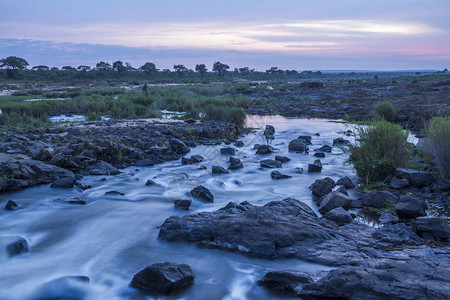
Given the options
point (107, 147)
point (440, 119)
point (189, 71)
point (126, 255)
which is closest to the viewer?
point (126, 255)

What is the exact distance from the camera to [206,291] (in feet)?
14.9

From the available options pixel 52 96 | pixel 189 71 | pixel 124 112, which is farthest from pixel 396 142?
pixel 189 71

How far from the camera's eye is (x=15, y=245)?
234 inches

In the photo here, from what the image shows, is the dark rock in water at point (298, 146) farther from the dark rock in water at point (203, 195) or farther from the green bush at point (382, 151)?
the dark rock in water at point (203, 195)

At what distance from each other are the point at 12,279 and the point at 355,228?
5119 mm

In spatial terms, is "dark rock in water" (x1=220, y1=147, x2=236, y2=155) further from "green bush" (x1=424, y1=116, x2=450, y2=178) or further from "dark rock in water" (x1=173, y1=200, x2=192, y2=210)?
"green bush" (x1=424, y1=116, x2=450, y2=178)

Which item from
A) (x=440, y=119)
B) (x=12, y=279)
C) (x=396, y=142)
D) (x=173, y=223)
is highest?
(x=440, y=119)

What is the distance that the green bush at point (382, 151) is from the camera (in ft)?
27.8

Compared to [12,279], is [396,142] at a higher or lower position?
higher

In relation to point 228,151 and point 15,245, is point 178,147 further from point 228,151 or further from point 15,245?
point 15,245

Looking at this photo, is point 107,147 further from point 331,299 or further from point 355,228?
point 331,299

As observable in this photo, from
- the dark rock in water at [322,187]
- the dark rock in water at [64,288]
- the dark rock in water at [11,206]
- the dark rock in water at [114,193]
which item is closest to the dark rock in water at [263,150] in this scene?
the dark rock in water at [322,187]

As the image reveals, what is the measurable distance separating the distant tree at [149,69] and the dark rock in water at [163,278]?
98845 mm

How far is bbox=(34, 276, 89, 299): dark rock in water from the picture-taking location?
462 centimetres
